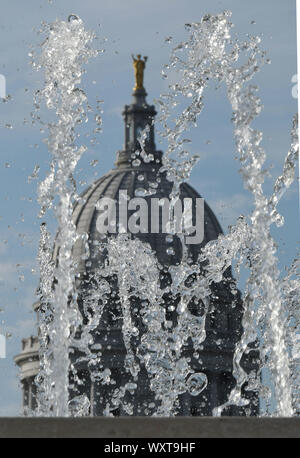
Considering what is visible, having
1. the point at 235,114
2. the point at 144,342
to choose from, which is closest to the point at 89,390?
the point at 144,342

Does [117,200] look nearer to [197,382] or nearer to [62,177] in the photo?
[197,382]

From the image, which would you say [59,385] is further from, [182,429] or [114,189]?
[114,189]

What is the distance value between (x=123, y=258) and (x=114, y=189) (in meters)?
39.7

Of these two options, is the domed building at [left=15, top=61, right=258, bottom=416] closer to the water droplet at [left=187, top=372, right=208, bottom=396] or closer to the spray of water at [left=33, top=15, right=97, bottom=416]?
the water droplet at [left=187, top=372, right=208, bottom=396]

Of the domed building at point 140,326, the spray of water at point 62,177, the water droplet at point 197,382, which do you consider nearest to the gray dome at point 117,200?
the domed building at point 140,326

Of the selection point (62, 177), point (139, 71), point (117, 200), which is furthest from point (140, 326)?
point (62, 177)

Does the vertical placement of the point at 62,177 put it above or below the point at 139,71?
below

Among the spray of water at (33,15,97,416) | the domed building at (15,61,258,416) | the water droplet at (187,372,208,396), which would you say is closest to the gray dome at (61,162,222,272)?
the domed building at (15,61,258,416)

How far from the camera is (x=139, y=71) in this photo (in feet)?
322

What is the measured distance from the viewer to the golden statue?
95338 millimetres

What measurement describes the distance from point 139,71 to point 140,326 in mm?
28976

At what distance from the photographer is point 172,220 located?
67.4m

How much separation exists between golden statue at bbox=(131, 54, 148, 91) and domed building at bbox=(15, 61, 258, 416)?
961 centimetres

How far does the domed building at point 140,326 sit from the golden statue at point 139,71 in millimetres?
9610
